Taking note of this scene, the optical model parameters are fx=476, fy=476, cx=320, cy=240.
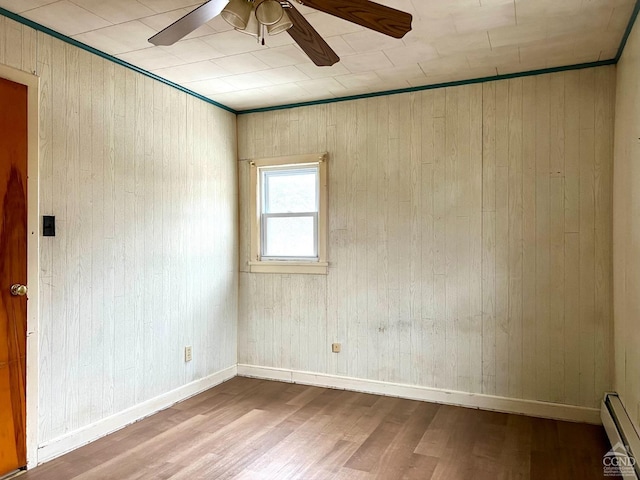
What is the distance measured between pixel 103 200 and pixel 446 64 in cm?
256

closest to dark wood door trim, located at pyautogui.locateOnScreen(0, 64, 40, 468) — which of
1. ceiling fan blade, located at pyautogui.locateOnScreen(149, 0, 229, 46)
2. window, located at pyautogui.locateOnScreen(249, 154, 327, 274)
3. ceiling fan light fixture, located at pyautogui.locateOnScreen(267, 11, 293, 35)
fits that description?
ceiling fan blade, located at pyautogui.locateOnScreen(149, 0, 229, 46)

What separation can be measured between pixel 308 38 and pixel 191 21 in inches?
20.1

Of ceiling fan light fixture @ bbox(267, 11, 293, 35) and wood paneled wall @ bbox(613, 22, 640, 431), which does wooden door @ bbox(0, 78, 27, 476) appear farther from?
wood paneled wall @ bbox(613, 22, 640, 431)

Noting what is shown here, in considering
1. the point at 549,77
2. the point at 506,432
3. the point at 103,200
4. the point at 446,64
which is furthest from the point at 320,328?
the point at 549,77

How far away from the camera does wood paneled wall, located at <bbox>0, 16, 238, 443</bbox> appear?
287 centimetres

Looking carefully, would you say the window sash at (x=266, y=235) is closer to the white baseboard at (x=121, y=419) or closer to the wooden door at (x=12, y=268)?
the white baseboard at (x=121, y=419)

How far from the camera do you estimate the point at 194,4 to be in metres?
2.50

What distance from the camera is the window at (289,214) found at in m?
4.29

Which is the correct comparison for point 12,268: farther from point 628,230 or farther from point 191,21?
point 628,230

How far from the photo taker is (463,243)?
3.74 metres

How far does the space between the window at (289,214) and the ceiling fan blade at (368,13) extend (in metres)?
2.28

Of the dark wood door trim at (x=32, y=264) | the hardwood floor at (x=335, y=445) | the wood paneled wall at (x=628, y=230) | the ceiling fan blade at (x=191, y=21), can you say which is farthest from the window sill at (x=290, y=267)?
the ceiling fan blade at (x=191, y=21)

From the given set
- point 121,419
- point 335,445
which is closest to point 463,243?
point 335,445

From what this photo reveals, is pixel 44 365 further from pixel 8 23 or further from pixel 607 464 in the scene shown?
pixel 607 464
